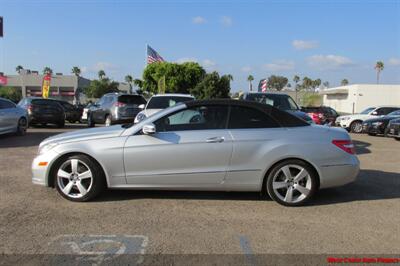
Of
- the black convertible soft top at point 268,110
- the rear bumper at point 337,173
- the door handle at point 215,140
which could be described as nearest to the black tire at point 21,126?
the black convertible soft top at point 268,110

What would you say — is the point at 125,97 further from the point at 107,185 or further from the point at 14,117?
the point at 107,185

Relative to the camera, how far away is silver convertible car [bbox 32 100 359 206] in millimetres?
5945

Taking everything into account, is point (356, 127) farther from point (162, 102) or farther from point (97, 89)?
point (97, 89)

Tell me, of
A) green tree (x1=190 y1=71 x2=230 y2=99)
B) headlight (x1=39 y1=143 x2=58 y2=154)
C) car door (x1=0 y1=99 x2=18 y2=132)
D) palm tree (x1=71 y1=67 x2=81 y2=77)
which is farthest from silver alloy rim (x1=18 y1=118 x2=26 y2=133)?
palm tree (x1=71 y1=67 x2=81 y2=77)

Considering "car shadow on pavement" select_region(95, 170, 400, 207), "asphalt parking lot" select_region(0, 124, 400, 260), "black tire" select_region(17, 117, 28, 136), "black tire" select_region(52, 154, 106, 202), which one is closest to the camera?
"asphalt parking lot" select_region(0, 124, 400, 260)

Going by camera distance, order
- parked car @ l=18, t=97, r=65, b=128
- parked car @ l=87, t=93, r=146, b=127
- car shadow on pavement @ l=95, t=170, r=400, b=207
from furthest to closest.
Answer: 1. parked car @ l=18, t=97, r=65, b=128
2. parked car @ l=87, t=93, r=146, b=127
3. car shadow on pavement @ l=95, t=170, r=400, b=207

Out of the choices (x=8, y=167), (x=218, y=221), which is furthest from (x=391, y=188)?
(x=8, y=167)

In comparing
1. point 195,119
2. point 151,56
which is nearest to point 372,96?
point 151,56

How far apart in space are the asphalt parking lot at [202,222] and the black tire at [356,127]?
1645 cm

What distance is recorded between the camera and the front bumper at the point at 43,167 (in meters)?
6.05

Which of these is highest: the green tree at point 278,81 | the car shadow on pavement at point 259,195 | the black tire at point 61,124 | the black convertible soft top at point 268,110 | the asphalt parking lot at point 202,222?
the green tree at point 278,81

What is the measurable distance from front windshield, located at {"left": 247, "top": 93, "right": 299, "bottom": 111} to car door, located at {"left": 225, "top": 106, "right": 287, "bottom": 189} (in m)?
6.56

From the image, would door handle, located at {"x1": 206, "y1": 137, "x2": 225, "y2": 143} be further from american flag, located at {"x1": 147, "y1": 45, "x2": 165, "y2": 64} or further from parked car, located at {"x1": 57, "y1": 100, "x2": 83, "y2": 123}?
american flag, located at {"x1": 147, "y1": 45, "x2": 165, "y2": 64}

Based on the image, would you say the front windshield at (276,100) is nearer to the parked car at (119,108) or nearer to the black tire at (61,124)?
the parked car at (119,108)
